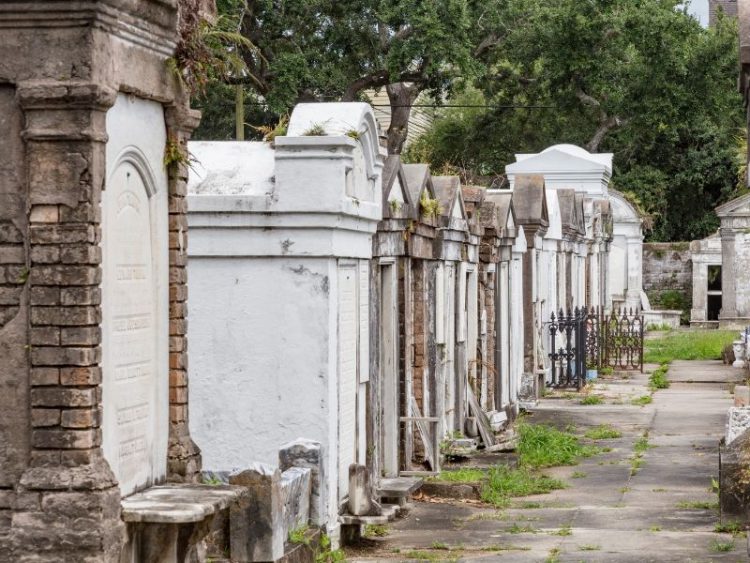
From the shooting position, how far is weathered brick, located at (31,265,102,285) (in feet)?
21.2

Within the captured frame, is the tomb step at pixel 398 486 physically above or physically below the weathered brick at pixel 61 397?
below

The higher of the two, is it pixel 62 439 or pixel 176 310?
pixel 176 310

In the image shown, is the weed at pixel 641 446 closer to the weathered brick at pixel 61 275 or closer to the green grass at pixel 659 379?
the green grass at pixel 659 379

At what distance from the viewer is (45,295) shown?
6469 millimetres

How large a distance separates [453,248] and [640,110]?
30.8 metres

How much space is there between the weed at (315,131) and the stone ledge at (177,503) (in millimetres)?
3608

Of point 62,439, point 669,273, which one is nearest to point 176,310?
point 62,439

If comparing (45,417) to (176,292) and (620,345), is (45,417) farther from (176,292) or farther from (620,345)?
(620,345)

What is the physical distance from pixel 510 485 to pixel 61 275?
8.37 metres

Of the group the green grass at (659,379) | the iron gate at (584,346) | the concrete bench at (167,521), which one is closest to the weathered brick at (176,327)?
the concrete bench at (167,521)

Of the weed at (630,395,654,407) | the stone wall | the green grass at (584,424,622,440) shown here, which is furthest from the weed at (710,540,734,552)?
the stone wall

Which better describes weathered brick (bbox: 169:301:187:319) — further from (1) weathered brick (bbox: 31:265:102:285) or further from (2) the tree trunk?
(2) the tree trunk

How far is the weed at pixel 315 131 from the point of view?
10.6 m

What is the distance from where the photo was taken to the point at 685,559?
34.7 ft
